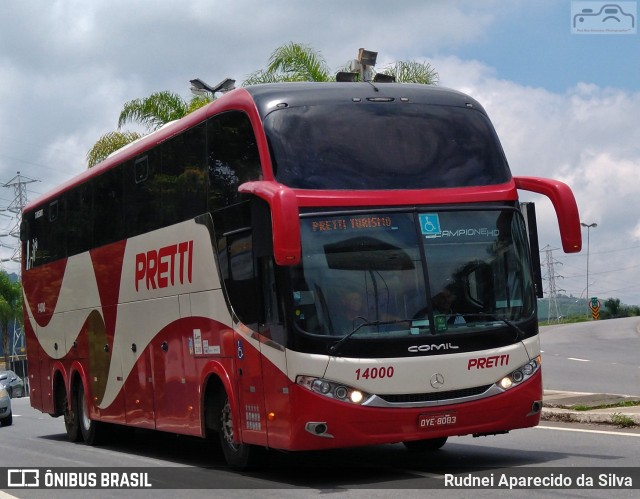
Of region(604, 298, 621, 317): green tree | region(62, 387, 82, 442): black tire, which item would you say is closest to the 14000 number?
region(62, 387, 82, 442): black tire

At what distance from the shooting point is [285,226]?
10922mm

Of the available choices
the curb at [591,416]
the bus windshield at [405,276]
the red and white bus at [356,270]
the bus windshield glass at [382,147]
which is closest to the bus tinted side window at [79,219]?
the red and white bus at [356,270]

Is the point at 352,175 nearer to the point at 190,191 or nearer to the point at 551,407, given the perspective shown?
the point at 190,191

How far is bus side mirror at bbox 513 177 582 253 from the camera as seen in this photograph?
12445 mm

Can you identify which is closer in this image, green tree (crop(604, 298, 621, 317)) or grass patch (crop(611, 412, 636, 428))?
grass patch (crop(611, 412, 636, 428))

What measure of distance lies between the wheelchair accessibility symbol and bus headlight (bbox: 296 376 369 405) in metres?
1.71

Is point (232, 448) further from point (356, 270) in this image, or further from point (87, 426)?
point (87, 426)

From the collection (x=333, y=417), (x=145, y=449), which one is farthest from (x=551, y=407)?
(x=333, y=417)

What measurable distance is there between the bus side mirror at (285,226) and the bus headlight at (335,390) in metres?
1.21

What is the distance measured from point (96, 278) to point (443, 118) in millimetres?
7703

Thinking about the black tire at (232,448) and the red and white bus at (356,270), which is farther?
the black tire at (232,448)

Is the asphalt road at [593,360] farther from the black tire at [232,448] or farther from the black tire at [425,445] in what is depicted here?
the black tire at [232,448]

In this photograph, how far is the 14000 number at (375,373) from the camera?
11562 millimetres

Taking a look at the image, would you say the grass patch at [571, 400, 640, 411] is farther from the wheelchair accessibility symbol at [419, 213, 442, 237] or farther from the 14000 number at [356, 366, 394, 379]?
the 14000 number at [356, 366, 394, 379]
